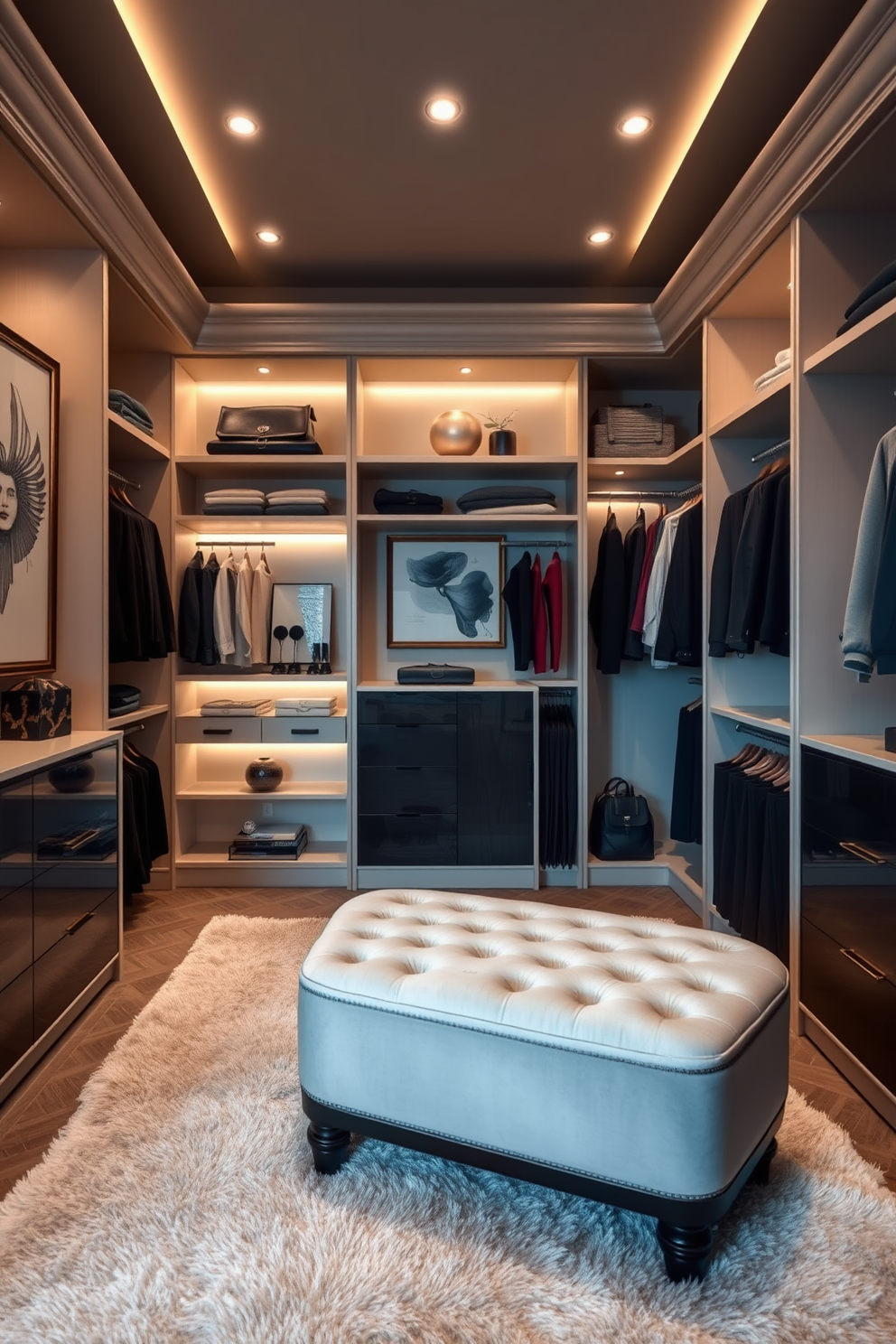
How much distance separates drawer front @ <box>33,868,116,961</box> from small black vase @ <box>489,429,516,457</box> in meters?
2.74

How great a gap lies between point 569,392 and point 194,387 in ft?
6.64

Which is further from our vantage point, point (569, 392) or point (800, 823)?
point (569, 392)

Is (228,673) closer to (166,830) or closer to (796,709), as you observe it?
(166,830)

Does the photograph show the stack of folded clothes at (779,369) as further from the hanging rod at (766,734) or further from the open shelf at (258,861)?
the open shelf at (258,861)

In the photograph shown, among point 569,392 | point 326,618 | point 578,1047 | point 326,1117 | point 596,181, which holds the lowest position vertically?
point 326,1117

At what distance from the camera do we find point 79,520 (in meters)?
2.87

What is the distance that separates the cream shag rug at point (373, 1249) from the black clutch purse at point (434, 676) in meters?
2.21

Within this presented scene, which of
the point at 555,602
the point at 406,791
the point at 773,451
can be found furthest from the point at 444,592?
the point at 773,451

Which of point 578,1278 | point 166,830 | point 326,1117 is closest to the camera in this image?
point 578,1278

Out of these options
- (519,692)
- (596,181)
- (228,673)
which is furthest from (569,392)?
(228,673)

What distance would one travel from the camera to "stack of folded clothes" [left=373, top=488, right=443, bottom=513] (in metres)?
4.02

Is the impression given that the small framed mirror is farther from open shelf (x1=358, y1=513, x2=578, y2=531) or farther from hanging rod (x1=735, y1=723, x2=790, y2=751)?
hanging rod (x1=735, y1=723, x2=790, y2=751)

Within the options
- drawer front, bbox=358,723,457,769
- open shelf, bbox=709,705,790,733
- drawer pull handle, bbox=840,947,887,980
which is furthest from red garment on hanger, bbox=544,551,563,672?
drawer pull handle, bbox=840,947,887,980

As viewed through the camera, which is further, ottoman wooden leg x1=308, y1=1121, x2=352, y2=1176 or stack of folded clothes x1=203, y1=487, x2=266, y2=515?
stack of folded clothes x1=203, y1=487, x2=266, y2=515
